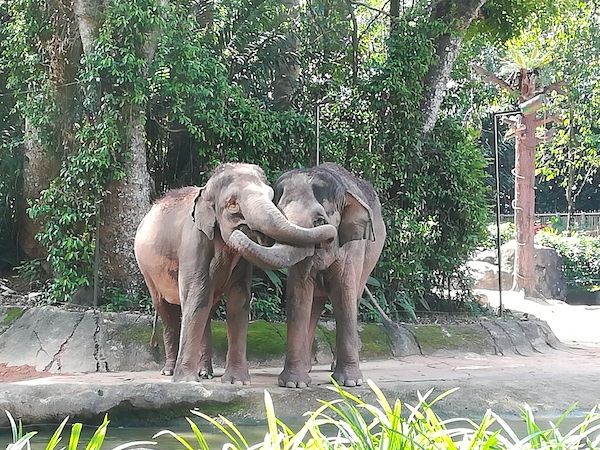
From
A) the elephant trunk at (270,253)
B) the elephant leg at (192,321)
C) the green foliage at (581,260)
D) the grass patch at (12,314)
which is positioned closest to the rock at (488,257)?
the green foliage at (581,260)

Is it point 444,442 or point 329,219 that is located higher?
point 329,219

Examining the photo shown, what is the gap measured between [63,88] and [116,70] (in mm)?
1315

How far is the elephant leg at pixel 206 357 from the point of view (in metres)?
7.60

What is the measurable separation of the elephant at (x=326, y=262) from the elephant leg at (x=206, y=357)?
945 mm

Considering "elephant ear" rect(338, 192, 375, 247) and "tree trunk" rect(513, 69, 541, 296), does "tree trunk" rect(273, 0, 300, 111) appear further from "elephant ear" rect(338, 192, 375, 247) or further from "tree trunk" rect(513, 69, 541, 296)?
"tree trunk" rect(513, 69, 541, 296)

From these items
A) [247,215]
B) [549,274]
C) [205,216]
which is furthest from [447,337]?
[549,274]

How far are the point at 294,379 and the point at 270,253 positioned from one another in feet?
4.55

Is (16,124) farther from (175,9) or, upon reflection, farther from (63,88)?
(175,9)

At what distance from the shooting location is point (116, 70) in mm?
9133

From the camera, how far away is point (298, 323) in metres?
7.00

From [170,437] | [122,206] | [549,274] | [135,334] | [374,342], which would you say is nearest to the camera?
[170,437]

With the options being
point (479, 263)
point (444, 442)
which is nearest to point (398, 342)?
point (444, 442)

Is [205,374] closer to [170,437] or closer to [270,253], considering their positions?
[170,437]

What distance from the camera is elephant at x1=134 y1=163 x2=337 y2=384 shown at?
6.21 m
